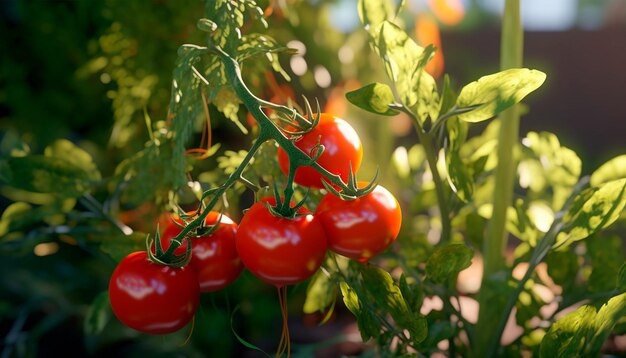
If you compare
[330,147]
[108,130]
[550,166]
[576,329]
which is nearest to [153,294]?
[330,147]

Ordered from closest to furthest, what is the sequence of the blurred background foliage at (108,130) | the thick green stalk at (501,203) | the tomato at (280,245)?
the tomato at (280,245)
the thick green stalk at (501,203)
the blurred background foliage at (108,130)

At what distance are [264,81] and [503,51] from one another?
328 millimetres

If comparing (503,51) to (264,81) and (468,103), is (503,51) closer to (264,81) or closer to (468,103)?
(468,103)

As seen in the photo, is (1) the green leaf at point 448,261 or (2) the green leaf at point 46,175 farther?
(2) the green leaf at point 46,175

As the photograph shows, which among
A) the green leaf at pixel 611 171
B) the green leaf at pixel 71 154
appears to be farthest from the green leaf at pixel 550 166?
the green leaf at pixel 71 154

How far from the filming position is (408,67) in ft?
1.27

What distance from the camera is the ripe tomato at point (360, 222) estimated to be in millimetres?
361

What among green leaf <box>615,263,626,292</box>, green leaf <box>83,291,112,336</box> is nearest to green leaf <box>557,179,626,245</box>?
green leaf <box>615,263,626,292</box>

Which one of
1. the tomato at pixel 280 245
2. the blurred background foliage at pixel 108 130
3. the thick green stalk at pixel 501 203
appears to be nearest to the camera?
the tomato at pixel 280 245

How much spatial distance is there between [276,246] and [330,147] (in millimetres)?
64

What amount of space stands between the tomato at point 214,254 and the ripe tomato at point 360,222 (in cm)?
6

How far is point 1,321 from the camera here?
3.12 ft

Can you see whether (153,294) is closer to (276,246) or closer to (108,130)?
(276,246)

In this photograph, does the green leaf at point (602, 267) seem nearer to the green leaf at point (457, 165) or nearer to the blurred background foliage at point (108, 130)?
the blurred background foliage at point (108, 130)
